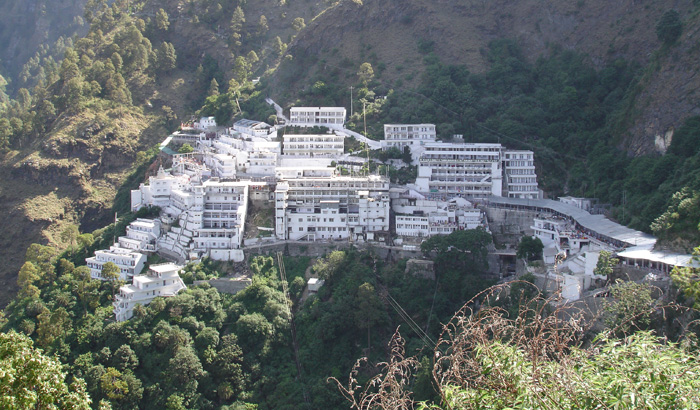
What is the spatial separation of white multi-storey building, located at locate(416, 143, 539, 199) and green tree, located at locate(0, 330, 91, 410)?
25869 mm

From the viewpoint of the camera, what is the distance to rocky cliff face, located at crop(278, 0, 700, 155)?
4256 cm

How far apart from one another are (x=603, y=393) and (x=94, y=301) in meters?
26.7

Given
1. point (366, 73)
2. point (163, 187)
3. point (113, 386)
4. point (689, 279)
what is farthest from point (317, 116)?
point (689, 279)

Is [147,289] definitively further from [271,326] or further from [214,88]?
[214,88]

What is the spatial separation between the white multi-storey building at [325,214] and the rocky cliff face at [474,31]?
49.4 ft

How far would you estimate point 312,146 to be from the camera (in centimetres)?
3856

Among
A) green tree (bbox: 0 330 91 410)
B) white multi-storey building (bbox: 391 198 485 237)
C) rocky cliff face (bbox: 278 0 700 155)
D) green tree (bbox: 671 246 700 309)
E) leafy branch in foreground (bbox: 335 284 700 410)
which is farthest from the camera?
rocky cliff face (bbox: 278 0 700 155)

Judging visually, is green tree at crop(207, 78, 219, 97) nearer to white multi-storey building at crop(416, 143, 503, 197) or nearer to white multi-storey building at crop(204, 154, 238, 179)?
white multi-storey building at crop(204, 154, 238, 179)

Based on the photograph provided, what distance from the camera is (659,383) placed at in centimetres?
805

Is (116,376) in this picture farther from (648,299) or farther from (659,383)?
(659,383)

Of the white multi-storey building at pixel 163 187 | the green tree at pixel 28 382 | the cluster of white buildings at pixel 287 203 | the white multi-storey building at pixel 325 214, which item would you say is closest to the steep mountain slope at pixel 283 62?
the cluster of white buildings at pixel 287 203

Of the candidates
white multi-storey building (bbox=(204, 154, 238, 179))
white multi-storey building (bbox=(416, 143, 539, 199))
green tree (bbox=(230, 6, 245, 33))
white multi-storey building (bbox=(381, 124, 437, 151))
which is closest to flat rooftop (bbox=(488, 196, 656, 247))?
white multi-storey building (bbox=(416, 143, 539, 199))

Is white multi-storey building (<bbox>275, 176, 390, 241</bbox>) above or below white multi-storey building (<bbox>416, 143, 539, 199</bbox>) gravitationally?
below

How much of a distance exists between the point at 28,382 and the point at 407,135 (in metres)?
30.0
